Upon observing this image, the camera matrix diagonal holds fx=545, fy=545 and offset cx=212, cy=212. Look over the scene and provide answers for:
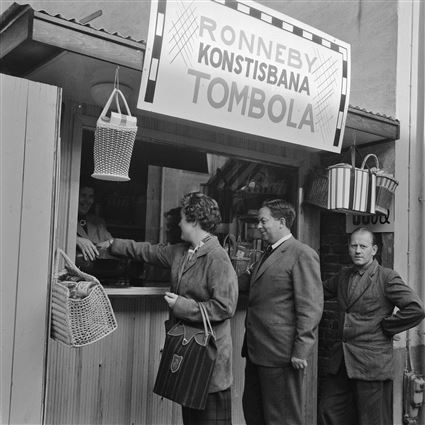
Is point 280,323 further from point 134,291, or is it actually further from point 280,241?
point 134,291

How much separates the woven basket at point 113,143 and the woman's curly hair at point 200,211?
1.77 ft

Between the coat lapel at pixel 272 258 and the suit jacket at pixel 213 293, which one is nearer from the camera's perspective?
the suit jacket at pixel 213 293

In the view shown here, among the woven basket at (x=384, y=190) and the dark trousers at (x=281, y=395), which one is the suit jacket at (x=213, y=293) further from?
the woven basket at (x=384, y=190)

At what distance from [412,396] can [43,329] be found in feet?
11.5

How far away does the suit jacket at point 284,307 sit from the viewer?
11.8 ft

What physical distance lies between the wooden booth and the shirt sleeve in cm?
115

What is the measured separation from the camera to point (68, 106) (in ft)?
12.5

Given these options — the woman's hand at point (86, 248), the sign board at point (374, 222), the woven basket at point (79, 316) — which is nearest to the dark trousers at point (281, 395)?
the woven basket at point (79, 316)

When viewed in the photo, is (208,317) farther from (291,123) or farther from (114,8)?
(114,8)

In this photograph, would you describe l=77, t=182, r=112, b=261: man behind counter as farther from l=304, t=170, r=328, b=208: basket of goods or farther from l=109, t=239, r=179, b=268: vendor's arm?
l=304, t=170, r=328, b=208: basket of goods

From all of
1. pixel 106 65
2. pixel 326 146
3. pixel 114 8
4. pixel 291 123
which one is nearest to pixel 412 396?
pixel 326 146

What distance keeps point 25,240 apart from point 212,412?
60.5 inches

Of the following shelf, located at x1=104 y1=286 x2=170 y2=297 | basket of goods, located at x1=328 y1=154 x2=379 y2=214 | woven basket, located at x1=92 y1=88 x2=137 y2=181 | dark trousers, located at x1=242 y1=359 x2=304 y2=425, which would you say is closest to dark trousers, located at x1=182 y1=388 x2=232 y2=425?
dark trousers, located at x1=242 y1=359 x2=304 y2=425

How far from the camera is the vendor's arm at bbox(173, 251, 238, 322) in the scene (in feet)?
10.7
